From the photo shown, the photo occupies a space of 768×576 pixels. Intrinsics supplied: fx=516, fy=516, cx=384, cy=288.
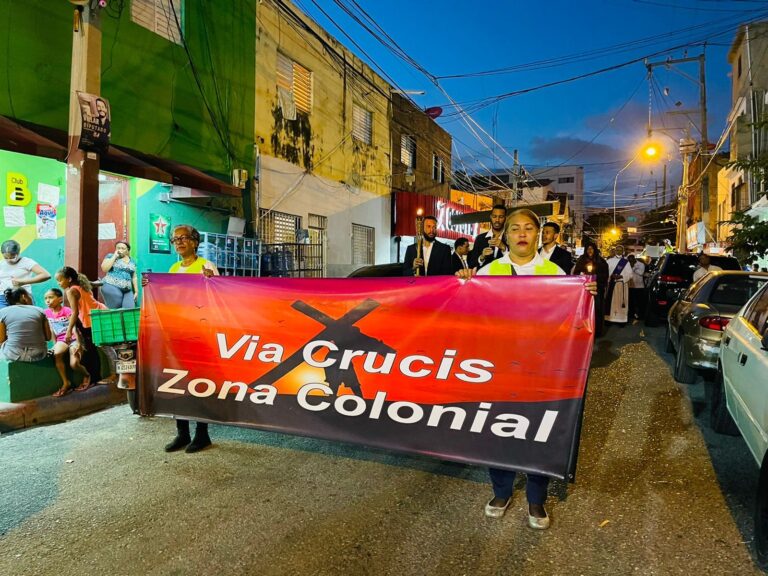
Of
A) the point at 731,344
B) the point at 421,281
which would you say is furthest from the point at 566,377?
the point at 731,344

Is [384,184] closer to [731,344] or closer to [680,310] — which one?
[680,310]

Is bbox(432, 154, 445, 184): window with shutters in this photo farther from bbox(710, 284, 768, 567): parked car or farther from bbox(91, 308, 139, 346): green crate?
bbox(91, 308, 139, 346): green crate

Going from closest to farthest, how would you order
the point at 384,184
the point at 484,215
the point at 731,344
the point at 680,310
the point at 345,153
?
1. the point at 731,344
2. the point at 680,310
3. the point at 484,215
4. the point at 345,153
5. the point at 384,184

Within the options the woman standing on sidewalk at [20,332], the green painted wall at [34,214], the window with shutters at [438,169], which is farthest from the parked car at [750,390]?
the window with shutters at [438,169]

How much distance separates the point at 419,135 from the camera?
20750mm

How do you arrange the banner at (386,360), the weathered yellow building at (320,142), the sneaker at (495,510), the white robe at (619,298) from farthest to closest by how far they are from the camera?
the weathered yellow building at (320,142)
the white robe at (619,298)
the sneaker at (495,510)
the banner at (386,360)

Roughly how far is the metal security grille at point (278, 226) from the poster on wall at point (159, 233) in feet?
7.68

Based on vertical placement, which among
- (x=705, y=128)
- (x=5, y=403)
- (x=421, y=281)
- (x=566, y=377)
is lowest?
(x=5, y=403)

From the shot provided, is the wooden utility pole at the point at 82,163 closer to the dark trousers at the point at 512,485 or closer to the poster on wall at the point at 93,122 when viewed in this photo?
the poster on wall at the point at 93,122

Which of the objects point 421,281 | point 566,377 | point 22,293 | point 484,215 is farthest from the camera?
point 484,215

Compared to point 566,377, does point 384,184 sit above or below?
above

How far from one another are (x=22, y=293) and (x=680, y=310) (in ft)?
26.7

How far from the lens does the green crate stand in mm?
4605

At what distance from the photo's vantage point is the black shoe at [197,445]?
432cm
